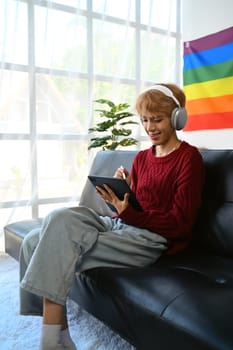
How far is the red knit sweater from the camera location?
1225mm

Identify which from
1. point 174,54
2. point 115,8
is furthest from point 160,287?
point 174,54

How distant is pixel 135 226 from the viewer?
1.25 meters

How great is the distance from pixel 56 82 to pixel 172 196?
1.81 metres

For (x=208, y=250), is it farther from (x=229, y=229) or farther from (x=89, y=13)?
(x=89, y=13)

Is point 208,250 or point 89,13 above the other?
point 89,13

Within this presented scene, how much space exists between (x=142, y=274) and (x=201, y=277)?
18 centimetres

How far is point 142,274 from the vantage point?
3.50 feet

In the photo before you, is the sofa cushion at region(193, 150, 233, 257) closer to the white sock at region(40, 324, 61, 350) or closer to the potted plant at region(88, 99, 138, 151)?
the white sock at region(40, 324, 61, 350)

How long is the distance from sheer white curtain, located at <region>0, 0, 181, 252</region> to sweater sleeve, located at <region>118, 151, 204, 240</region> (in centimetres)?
162

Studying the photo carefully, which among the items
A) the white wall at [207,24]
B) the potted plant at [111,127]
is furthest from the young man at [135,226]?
the white wall at [207,24]

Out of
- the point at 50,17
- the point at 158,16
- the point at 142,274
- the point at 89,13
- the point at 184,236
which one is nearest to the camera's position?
the point at 142,274

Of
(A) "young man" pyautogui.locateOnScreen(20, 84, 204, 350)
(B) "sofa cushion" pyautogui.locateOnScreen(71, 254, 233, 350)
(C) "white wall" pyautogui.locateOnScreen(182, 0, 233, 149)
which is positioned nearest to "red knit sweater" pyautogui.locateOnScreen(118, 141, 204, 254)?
(A) "young man" pyautogui.locateOnScreen(20, 84, 204, 350)

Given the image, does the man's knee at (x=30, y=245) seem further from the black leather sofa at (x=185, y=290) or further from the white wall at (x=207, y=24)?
the white wall at (x=207, y=24)

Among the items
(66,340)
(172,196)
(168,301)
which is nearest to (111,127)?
(172,196)
